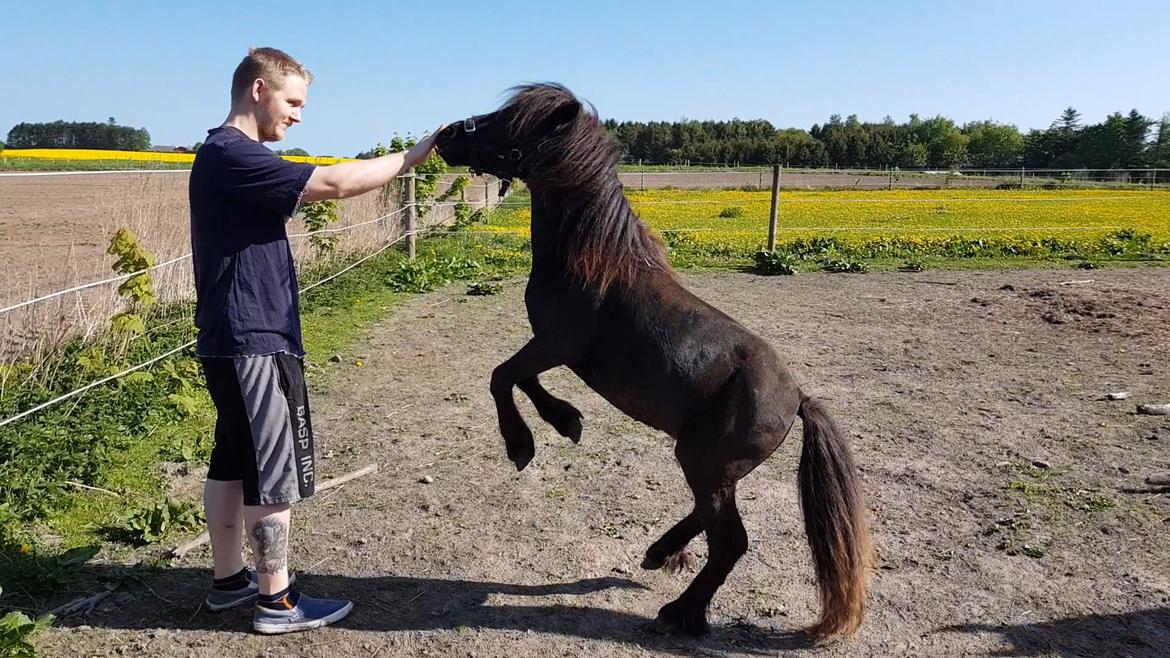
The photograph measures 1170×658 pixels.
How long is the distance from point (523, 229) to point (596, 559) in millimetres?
15708

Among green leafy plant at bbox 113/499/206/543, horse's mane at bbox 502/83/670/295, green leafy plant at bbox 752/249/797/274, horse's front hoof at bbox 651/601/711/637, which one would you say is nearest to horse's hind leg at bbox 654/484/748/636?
horse's front hoof at bbox 651/601/711/637

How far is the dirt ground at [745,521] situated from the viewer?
10.5 feet

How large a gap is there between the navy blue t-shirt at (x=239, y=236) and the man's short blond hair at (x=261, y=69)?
0.18 metres

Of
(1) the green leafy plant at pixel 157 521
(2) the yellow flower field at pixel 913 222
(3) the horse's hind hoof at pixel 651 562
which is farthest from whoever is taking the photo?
(2) the yellow flower field at pixel 913 222

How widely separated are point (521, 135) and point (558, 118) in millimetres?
162

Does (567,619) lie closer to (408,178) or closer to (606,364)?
(606,364)

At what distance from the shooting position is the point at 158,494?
437 centimetres

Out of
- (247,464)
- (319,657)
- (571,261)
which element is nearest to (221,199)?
(247,464)

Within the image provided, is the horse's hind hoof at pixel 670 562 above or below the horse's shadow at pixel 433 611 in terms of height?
above

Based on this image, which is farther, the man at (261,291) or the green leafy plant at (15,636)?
the man at (261,291)

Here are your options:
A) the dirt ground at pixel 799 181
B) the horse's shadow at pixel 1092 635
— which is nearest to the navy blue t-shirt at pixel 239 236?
the horse's shadow at pixel 1092 635

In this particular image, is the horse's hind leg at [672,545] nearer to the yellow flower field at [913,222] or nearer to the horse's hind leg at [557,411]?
the horse's hind leg at [557,411]

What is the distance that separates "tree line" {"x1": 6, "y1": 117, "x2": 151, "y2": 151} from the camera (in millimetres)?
52094

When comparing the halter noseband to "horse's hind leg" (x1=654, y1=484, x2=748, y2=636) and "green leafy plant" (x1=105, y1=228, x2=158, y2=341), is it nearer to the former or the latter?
"horse's hind leg" (x1=654, y1=484, x2=748, y2=636)
